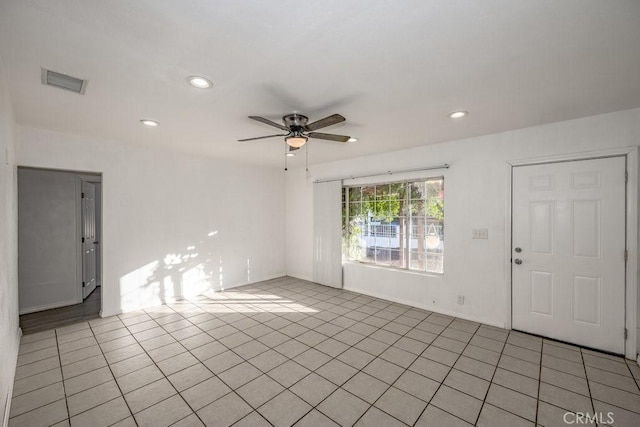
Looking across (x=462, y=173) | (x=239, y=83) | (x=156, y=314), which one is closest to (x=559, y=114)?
(x=462, y=173)

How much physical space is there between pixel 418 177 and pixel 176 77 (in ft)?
11.1

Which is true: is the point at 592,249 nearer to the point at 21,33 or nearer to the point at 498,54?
the point at 498,54

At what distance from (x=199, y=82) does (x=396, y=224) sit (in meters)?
3.47

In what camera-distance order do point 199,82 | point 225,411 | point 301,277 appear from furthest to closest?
point 301,277 < point 199,82 < point 225,411

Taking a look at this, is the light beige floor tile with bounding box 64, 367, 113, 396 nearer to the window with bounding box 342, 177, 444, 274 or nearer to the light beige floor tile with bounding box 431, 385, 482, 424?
the light beige floor tile with bounding box 431, 385, 482, 424

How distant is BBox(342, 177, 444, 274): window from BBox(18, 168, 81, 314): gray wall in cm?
463

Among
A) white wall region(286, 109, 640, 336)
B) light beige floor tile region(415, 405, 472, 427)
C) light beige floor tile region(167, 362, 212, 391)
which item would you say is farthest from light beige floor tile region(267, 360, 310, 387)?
white wall region(286, 109, 640, 336)

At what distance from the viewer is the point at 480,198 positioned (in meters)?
3.61

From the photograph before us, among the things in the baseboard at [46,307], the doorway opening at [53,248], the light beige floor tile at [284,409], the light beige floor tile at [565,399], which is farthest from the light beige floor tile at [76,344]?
the light beige floor tile at [565,399]

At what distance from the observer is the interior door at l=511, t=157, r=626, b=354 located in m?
2.80

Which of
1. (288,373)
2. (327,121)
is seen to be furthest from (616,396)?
(327,121)

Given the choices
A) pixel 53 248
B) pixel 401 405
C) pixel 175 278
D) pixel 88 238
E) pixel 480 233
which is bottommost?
pixel 401 405

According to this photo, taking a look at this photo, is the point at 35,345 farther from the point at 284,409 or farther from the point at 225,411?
the point at 284,409

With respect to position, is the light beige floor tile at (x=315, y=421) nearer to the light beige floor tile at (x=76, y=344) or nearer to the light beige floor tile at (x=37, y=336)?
the light beige floor tile at (x=76, y=344)
